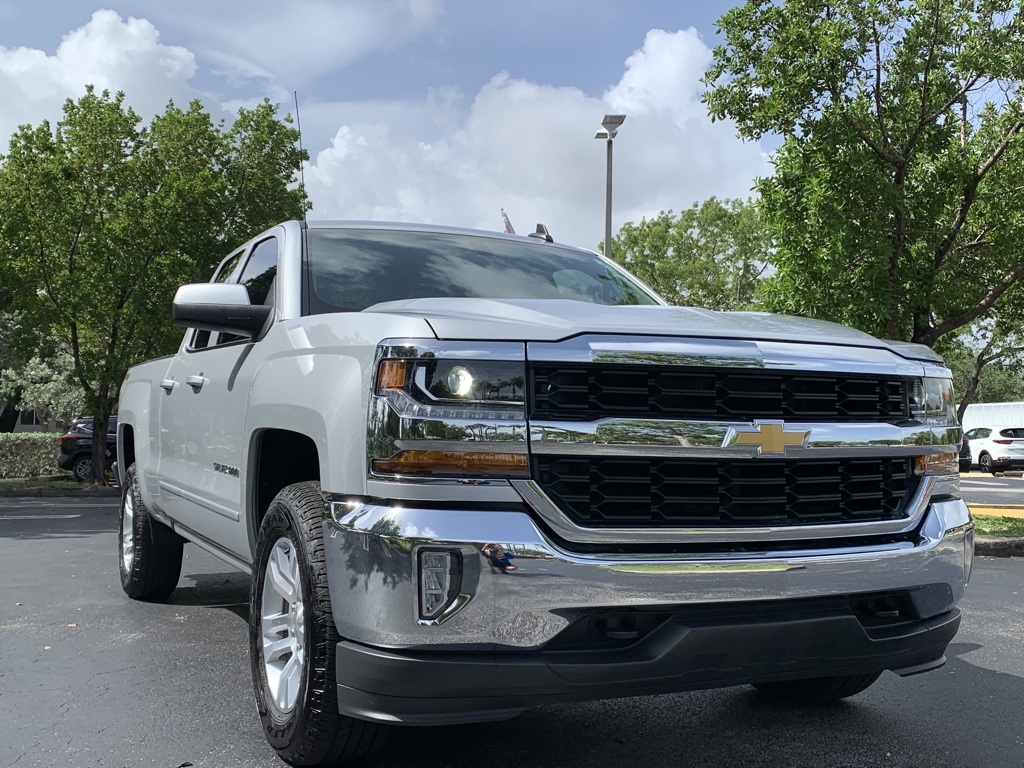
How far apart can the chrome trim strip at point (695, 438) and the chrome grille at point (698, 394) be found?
3 centimetres

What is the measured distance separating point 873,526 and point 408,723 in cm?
145

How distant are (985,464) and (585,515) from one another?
1207 inches

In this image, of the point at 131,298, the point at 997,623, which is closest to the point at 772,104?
the point at 997,623

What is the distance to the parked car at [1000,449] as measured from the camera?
28562 millimetres

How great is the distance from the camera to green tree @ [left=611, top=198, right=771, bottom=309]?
125 ft

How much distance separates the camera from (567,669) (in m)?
2.47

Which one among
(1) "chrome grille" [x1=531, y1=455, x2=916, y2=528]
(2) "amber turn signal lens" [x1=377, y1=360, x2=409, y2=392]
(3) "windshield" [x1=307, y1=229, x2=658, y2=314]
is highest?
(3) "windshield" [x1=307, y1=229, x2=658, y2=314]

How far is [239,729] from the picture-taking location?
3521 millimetres

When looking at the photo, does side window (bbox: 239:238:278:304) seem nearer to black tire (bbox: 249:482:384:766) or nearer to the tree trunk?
black tire (bbox: 249:482:384:766)

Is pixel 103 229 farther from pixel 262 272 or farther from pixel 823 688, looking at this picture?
pixel 823 688

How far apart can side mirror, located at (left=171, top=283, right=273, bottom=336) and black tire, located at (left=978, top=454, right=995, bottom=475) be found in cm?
2945

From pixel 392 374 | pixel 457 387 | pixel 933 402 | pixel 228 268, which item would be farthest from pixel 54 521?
pixel 933 402

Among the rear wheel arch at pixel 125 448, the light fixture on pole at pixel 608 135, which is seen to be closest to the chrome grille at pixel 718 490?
the rear wheel arch at pixel 125 448

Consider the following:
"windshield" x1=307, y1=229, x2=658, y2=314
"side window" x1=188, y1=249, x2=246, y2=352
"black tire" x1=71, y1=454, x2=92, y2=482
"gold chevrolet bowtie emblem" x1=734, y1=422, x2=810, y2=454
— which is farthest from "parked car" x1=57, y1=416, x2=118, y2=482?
"gold chevrolet bowtie emblem" x1=734, y1=422, x2=810, y2=454
